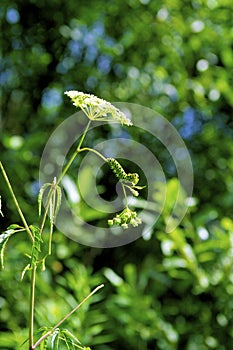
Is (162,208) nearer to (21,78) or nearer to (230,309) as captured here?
(230,309)

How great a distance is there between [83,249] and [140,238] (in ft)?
0.62

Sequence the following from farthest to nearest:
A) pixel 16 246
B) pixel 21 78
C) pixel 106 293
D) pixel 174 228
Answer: pixel 21 78 → pixel 106 293 → pixel 16 246 → pixel 174 228

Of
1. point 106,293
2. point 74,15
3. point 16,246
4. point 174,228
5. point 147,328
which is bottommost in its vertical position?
point 106,293

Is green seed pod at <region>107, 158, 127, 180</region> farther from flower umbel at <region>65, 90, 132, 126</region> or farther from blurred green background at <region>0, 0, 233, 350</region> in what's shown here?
blurred green background at <region>0, 0, 233, 350</region>

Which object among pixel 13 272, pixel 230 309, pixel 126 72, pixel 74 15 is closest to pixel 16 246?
pixel 13 272

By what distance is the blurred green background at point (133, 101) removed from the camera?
1.76 meters

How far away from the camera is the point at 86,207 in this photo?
180 centimetres

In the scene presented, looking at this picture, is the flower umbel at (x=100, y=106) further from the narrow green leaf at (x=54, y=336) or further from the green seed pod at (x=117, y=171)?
the narrow green leaf at (x=54, y=336)

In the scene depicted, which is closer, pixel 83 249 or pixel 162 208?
pixel 162 208

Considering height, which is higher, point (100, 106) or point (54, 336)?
point (100, 106)

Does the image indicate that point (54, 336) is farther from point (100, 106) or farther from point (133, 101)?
point (133, 101)

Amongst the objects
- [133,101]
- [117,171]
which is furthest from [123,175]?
[133,101]

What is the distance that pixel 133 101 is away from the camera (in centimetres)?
209

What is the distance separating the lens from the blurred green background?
1765 millimetres
